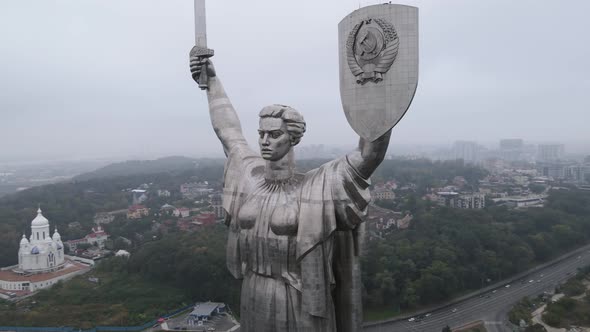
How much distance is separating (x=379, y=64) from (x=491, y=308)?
21466mm

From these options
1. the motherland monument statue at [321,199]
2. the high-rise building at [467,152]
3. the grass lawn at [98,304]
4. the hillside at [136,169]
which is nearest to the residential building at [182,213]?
the grass lawn at [98,304]

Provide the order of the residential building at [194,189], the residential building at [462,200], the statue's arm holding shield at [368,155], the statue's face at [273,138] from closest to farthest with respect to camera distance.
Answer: the statue's arm holding shield at [368,155] < the statue's face at [273,138] < the residential building at [462,200] < the residential building at [194,189]

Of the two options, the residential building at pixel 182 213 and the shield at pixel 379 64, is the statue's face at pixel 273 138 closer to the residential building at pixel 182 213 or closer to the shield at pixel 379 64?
the shield at pixel 379 64

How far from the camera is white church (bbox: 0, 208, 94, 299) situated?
25.7 meters

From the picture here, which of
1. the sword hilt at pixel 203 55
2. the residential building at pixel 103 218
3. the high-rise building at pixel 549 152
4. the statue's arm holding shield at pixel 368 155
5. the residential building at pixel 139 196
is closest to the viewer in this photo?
the statue's arm holding shield at pixel 368 155

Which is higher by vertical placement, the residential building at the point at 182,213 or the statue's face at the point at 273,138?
the statue's face at the point at 273,138

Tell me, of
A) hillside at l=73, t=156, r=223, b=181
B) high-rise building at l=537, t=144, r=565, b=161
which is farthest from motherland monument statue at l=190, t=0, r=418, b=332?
high-rise building at l=537, t=144, r=565, b=161

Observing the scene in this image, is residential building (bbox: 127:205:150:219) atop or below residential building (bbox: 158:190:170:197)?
atop

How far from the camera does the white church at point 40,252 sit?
28266 mm

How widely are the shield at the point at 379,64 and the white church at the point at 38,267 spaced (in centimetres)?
2787

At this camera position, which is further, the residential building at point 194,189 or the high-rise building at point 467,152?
the high-rise building at point 467,152

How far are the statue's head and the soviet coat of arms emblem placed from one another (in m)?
0.68

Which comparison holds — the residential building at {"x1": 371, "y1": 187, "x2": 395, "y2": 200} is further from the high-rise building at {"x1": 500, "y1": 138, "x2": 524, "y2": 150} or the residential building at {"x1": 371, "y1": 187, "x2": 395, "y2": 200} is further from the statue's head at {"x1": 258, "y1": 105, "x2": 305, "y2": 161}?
the high-rise building at {"x1": 500, "y1": 138, "x2": 524, "y2": 150}

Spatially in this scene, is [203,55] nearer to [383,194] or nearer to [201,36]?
[201,36]
